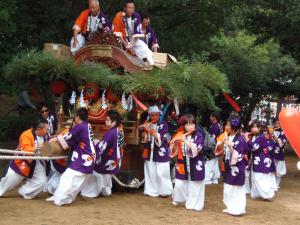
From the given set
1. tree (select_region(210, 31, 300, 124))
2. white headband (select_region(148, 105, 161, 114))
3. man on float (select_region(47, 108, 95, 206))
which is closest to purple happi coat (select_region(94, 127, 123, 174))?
man on float (select_region(47, 108, 95, 206))

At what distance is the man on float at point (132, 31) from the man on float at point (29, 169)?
2.40 meters

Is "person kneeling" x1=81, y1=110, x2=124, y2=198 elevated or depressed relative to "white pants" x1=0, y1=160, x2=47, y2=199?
elevated

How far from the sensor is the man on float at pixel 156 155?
9039 millimetres

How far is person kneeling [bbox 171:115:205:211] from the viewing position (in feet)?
25.9

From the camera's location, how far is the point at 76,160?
7656 millimetres

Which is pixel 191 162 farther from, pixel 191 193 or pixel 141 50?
pixel 141 50

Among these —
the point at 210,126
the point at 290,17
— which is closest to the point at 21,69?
the point at 210,126

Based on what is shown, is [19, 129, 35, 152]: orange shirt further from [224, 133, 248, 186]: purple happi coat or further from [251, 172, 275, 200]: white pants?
[251, 172, 275, 200]: white pants

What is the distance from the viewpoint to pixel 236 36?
20469 mm

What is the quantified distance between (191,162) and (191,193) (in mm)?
524

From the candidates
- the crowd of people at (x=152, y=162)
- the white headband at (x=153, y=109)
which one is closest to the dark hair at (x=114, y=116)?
the crowd of people at (x=152, y=162)

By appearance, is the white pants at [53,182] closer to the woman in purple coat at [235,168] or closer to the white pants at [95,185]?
the white pants at [95,185]

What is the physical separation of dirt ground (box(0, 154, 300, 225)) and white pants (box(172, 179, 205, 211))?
159 millimetres

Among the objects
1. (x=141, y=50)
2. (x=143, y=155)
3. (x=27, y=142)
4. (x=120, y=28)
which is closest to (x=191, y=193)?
(x=143, y=155)
